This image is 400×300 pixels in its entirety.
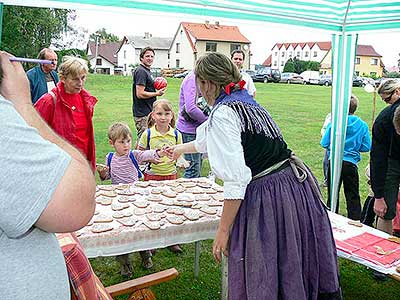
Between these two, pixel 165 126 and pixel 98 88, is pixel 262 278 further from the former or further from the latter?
pixel 98 88

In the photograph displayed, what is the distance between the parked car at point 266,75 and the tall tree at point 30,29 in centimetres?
1175

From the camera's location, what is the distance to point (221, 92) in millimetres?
1841

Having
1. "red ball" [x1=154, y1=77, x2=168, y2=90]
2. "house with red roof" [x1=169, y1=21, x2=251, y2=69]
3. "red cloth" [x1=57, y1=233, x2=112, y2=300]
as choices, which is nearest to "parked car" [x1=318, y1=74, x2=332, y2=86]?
"house with red roof" [x1=169, y1=21, x2=251, y2=69]

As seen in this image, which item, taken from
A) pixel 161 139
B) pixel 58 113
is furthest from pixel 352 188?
pixel 58 113

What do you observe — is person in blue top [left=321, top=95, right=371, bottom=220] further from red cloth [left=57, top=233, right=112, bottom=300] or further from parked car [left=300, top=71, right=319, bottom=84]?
parked car [left=300, top=71, right=319, bottom=84]

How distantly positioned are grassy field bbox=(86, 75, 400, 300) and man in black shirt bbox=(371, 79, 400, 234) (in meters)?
0.54

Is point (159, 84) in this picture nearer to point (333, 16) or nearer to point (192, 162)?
point (192, 162)

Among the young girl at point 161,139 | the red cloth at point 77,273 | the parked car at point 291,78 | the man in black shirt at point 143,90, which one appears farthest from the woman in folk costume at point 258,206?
the parked car at point 291,78

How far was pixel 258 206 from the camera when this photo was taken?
1.79 metres

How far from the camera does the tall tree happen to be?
46.0 ft

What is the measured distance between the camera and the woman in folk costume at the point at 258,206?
5.68ft

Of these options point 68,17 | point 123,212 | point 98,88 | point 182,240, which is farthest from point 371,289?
point 68,17

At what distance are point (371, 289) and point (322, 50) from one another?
151 feet

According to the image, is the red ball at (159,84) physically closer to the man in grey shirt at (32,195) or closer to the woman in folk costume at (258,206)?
the woman in folk costume at (258,206)
